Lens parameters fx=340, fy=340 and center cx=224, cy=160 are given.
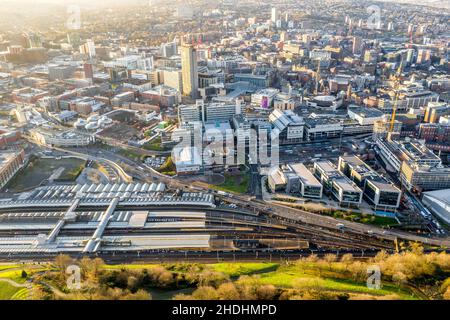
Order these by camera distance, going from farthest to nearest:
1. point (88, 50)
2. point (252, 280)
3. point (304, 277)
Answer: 1. point (88, 50)
2. point (304, 277)
3. point (252, 280)

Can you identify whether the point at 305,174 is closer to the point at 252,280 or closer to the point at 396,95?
the point at 252,280

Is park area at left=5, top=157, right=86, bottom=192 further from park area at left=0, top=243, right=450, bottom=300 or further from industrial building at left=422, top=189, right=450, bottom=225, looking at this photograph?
industrial building at left=422, top=189, right=450, bottom=225

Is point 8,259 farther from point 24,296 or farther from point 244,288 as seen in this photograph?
point 244,288

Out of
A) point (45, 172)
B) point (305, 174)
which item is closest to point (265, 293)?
point (305, 174)

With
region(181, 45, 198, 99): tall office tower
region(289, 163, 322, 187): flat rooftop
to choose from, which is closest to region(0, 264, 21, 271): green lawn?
region(289, 163, 322, 187): flat rooftop

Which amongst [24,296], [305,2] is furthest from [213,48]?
[305,2]

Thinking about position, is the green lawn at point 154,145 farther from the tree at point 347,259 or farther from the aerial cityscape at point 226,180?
the tree at point 347,259
